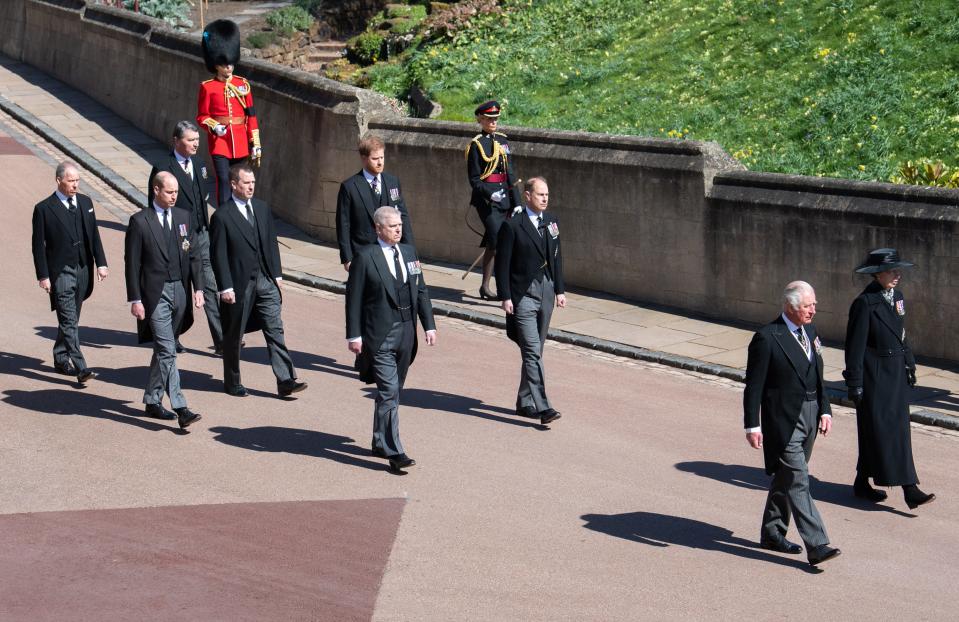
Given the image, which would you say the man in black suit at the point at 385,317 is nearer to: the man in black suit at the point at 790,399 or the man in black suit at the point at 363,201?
the man in black suit at the point at 790,399

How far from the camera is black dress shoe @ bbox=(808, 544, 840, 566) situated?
8.43 m

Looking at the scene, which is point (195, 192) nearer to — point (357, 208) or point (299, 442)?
point (357, 208)

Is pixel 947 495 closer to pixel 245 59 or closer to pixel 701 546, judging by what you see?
pixel 701 546

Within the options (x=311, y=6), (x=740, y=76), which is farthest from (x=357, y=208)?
(x=311, y=6)

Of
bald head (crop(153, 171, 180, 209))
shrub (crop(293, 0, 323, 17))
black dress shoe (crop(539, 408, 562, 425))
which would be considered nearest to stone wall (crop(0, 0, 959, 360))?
black dress shoe (crop(539, 408, 562, 425))

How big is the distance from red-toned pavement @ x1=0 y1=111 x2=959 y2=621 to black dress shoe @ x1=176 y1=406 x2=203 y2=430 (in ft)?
0.34

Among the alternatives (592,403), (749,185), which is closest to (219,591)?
(592,403)

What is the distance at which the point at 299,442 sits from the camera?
1075cm

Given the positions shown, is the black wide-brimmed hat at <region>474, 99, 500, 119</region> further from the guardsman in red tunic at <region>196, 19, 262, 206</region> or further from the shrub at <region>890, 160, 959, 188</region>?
the shrub at <region>890, 160, 959, 188</region>

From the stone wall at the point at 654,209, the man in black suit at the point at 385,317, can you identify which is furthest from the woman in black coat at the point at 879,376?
the stone wall at the point at 654,209

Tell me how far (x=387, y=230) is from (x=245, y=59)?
11347 mm

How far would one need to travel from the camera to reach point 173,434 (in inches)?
428

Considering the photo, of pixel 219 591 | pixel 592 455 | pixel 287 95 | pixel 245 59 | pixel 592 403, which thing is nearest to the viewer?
pixel 219 591

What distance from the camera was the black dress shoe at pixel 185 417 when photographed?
1087 centimetres
